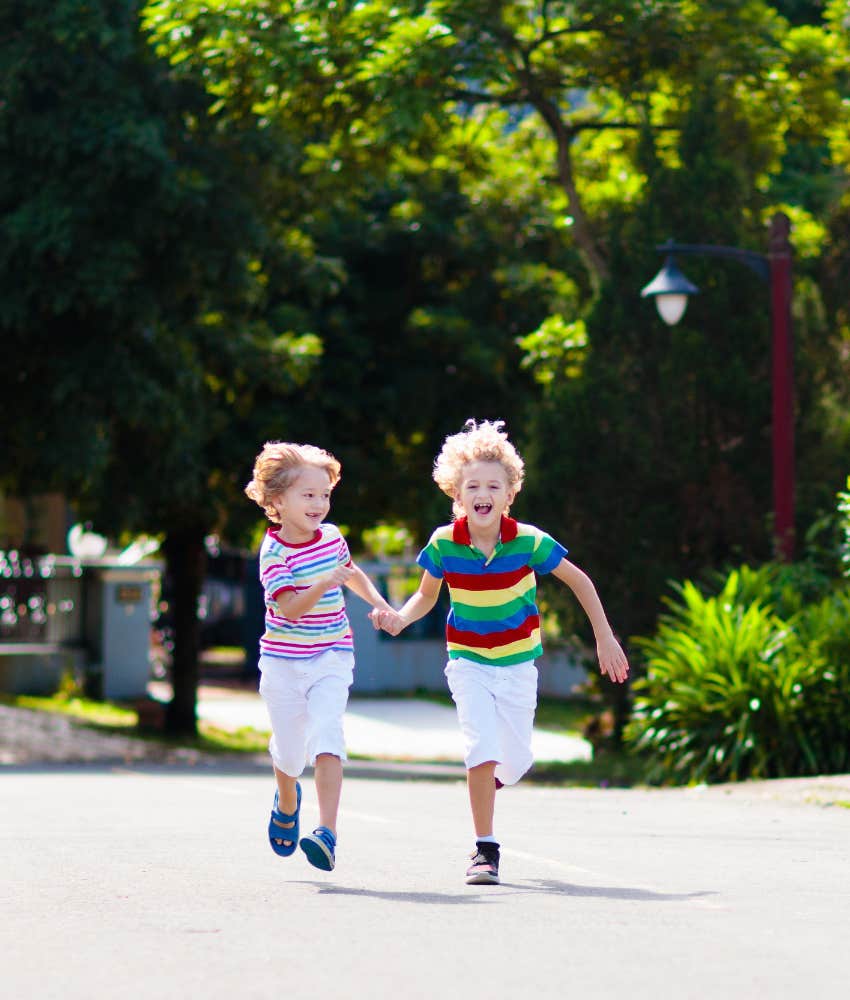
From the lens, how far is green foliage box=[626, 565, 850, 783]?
1266 cm

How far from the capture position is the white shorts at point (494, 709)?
689 cm

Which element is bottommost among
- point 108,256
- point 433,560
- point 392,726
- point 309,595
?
point 392,726

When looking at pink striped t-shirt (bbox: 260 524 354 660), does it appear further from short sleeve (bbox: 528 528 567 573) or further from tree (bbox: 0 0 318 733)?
tree (bbox: 0 0 318 733)

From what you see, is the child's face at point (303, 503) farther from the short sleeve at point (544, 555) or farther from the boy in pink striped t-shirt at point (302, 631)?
the short sleeve at point (544, 555)

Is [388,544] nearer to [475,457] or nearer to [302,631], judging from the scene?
[302,631]

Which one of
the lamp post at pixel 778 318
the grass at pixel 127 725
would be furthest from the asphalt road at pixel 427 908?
the grass at pixel 127 725

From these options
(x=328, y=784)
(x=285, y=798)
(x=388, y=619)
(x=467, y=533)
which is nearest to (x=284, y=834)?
(x=285, y=798)

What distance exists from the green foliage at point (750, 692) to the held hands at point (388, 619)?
19.3 feet

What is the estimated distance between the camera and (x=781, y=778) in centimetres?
1242

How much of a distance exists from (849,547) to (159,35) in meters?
7.94

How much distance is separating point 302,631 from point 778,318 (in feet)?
28.7

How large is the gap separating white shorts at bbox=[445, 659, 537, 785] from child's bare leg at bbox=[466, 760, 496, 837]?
0.04 m

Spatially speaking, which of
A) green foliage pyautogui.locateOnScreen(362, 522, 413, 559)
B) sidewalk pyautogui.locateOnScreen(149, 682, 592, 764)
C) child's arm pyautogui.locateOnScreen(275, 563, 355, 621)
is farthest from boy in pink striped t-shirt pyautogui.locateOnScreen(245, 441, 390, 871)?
green foliage pyautogui.locateOnScreen(362, 522, 413, 559)

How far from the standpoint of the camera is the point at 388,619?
714cm
